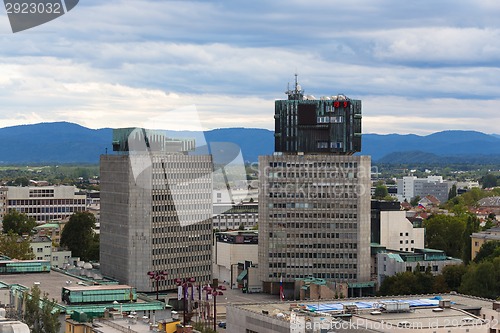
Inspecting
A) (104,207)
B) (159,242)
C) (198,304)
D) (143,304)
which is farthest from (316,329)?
(104,207)

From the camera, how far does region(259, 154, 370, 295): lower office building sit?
138000mm

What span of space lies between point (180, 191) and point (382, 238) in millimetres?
31247

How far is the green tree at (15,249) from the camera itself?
487 feet

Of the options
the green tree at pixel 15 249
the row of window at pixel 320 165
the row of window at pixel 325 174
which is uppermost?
the row of window at pixel 320 165

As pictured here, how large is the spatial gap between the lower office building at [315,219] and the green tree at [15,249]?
103 feet

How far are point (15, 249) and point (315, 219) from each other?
39806 millimetres

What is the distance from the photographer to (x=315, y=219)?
138500mm

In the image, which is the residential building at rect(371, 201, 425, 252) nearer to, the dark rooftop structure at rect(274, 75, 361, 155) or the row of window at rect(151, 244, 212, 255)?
the dark rooftop structure at rect(274, 75, 361, 155)

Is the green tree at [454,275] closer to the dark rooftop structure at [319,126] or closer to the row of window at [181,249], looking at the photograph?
the dark rooftop structure at [319,126]

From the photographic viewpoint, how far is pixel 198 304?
4656 inches

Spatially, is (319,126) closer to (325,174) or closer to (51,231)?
(325,174)

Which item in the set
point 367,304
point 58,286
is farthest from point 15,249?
point 367,304

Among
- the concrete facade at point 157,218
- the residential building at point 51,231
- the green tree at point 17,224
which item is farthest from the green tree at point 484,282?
the green tree at point 17,224

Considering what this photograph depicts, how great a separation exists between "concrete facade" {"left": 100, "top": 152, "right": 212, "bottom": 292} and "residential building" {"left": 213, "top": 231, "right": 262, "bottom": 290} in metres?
10.8
